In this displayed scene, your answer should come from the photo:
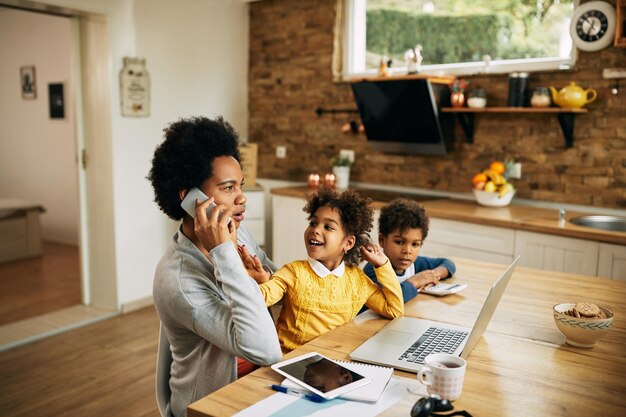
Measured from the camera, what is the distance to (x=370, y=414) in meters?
1.13

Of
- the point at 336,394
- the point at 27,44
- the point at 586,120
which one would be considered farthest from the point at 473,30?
the point at 27,44

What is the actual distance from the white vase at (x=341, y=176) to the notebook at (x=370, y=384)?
10.00 ft

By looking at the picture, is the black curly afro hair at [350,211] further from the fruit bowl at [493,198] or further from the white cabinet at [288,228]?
the white cabinet at [288,228]

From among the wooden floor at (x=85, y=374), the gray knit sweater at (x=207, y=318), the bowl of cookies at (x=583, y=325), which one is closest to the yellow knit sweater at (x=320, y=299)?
the gray knit sweater at (x=207, y=318)

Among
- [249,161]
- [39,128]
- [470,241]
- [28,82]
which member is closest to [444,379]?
[470,241]

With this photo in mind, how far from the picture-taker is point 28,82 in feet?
20.0

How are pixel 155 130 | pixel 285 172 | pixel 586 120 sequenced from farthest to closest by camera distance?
pixel 285 172 < pixel 155 130 < pixel 586 120

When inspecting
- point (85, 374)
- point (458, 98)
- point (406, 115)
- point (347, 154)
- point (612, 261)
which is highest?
point (458, 98)

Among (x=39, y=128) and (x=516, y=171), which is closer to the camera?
(x=516, y=171)

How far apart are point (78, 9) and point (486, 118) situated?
8.78 ft

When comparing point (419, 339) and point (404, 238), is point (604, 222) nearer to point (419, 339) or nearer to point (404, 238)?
point (404, 238)

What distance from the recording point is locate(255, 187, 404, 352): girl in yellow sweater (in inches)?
65.1

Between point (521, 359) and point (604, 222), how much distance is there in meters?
2.21

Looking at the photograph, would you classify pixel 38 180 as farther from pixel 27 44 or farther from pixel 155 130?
pixel 155 130
